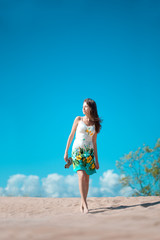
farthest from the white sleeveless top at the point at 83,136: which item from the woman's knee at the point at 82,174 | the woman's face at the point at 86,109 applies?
the woman's knee at the point at 82,174

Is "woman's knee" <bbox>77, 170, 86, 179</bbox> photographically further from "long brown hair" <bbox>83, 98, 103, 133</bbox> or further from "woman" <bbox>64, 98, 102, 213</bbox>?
"long brown hair" <bbox>83, 98, 103, 133</bbox>

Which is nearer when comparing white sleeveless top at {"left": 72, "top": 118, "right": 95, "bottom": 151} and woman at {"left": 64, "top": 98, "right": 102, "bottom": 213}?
woman at {"left": 64, "top": 98, "right": 102, "bottom": 213}

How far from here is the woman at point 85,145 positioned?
538 cm

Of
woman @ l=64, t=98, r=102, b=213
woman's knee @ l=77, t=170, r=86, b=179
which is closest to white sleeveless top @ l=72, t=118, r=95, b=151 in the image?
woman @ l=64, t=98, r=102, b=213

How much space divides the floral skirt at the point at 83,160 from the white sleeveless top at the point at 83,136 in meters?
0.09

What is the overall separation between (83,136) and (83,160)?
508 mm

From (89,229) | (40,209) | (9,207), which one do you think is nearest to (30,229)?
(89,229)

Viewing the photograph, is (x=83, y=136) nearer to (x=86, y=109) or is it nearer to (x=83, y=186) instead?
(x=86, y=109)

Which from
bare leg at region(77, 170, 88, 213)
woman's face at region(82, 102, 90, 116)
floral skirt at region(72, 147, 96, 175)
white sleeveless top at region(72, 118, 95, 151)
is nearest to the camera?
bare leg at region(77, 170, 88, 213)

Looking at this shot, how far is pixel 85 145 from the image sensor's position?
18.2 ft

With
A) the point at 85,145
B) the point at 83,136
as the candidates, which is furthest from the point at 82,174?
the point at 83,136

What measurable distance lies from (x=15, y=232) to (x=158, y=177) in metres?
14.6

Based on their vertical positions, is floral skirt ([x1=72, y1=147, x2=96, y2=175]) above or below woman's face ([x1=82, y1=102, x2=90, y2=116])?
below

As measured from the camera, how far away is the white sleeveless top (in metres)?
5.54
